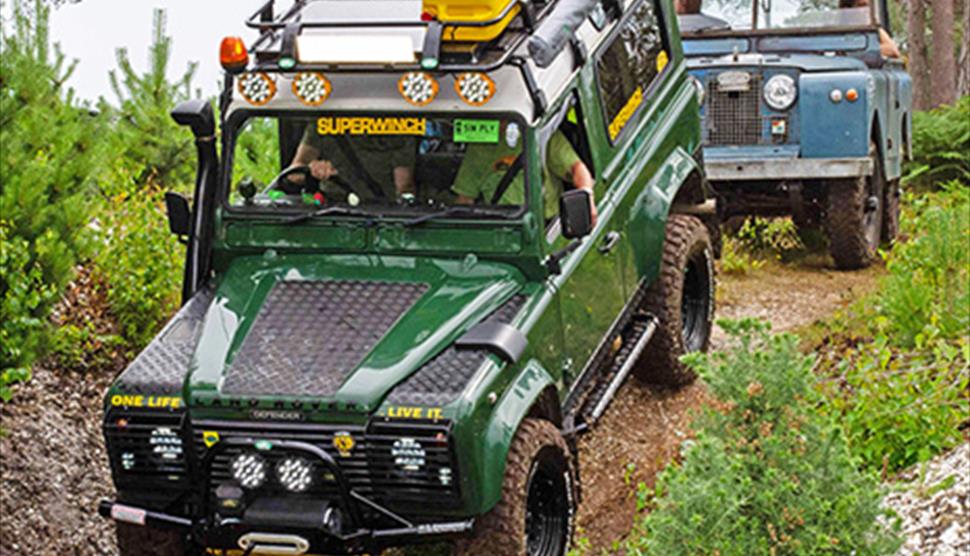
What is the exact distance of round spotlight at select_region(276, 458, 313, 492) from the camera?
19.6 feet

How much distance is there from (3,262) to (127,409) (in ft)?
3.13

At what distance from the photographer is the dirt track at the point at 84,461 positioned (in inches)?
289

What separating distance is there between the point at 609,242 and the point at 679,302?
1035mm

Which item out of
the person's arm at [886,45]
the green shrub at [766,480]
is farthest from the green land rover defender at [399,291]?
the person's arm at [886,45]

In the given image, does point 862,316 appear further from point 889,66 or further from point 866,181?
point 889,66

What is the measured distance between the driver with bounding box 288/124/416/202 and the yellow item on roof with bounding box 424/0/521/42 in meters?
0.51

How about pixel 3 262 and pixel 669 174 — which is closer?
pixel 3 262

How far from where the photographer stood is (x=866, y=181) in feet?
39.6

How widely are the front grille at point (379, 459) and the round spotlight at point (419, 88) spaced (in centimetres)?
159

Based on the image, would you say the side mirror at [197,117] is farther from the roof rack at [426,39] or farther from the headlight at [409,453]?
the headlight at [409,453]

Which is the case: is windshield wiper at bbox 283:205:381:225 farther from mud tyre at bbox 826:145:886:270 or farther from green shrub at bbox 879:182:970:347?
mud tyre at bbox 826:145:886:270

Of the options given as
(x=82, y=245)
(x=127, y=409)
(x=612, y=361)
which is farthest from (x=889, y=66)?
(x=127, y=409)

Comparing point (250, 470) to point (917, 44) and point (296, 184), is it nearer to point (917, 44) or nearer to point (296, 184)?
point (296, 184)

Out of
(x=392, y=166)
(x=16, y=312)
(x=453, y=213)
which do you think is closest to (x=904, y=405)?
(x=453, y=213)
